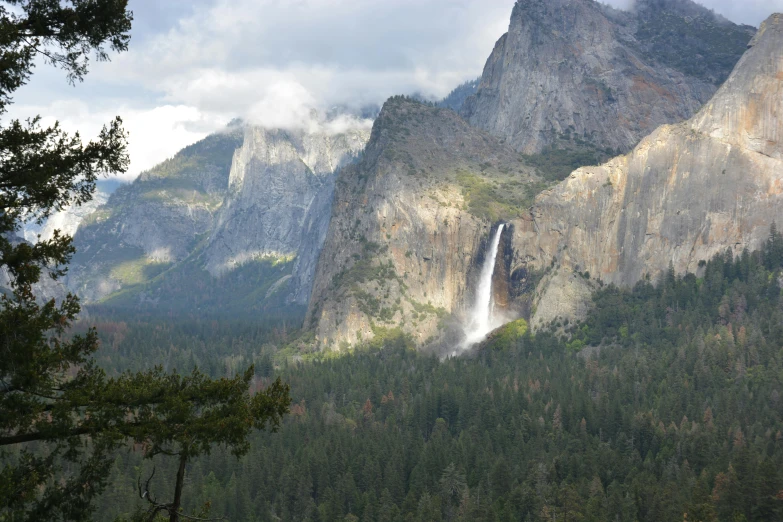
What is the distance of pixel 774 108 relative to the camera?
177 m

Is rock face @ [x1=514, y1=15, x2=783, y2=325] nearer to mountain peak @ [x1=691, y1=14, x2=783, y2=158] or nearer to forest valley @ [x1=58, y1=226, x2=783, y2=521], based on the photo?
mountain peak @ [x1=691, y1=14, x2=783, y2=158]

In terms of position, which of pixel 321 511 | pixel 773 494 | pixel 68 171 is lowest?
pixel 321 511

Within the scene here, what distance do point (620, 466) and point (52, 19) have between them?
9801cm

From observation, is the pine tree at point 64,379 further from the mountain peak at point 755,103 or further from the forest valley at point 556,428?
the mountain peak at point 755,103

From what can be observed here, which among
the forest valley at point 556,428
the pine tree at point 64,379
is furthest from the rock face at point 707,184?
the pine tree at point 64,379

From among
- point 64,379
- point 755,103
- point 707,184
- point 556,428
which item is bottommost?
point 556,428

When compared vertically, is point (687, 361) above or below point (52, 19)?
below

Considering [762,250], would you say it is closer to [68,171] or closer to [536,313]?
[536,313]

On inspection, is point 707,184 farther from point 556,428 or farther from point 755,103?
point 556,428

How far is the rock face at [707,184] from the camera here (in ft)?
571

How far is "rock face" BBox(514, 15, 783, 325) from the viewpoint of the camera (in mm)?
174138

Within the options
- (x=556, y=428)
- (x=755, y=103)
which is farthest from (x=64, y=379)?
(x=755, y=103)

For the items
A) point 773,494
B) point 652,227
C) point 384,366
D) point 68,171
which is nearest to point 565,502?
point 773,494

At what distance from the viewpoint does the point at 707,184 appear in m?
181
